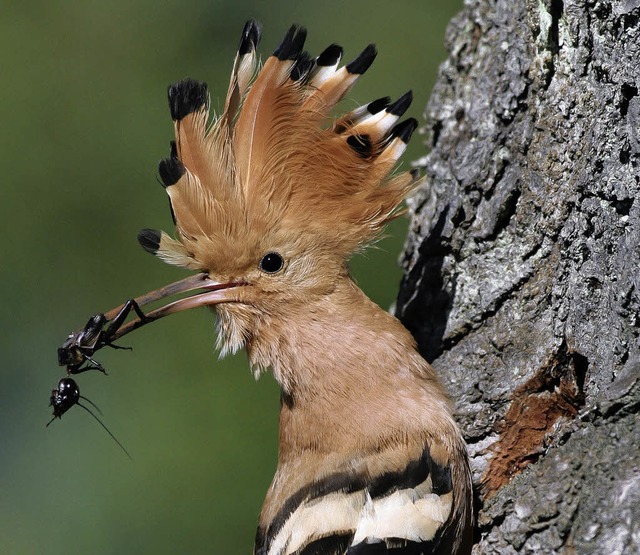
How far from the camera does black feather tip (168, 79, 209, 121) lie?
6.22 feet

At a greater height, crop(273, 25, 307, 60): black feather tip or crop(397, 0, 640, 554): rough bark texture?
crop(273, 25, 307, 60): black feather tip

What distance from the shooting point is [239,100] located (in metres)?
1.94

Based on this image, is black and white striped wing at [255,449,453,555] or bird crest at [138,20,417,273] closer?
black and white striped wing at [255,449,453,555]

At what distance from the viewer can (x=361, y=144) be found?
1958 mm

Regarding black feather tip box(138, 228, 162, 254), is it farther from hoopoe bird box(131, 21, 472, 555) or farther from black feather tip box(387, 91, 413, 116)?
black feather tip box(387, 91, 413, 116)

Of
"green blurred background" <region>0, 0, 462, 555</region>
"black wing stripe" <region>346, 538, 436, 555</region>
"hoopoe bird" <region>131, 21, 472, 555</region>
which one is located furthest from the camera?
"green blurred background" <region>0, 0, 462, 555</region>

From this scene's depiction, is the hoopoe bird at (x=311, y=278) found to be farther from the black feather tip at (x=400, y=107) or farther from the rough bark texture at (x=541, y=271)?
the rough bark texture at (x=541, y=271)

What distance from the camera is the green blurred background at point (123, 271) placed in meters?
3.13

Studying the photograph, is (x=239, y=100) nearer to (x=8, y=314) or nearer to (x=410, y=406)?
(x=410, y=406)

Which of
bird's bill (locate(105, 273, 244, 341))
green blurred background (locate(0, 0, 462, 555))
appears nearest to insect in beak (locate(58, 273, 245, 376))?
bird's bill (locate(105, 273, 244, 341))

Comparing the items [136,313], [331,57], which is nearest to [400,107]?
[331,57]

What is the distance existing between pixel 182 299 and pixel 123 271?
156 cm

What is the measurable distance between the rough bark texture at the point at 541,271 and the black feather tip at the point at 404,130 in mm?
212

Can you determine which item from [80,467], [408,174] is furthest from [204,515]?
[408,174]
